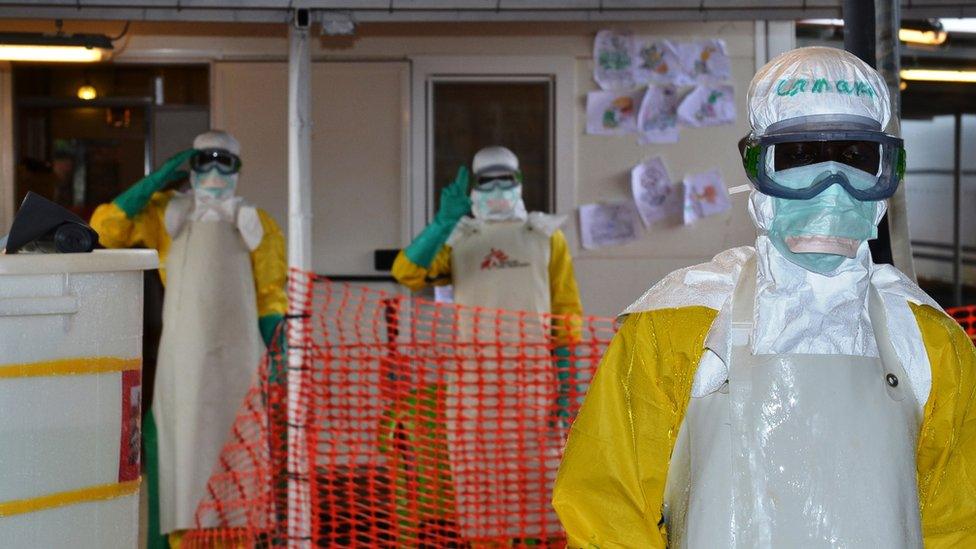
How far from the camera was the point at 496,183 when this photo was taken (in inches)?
225

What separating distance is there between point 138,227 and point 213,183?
1.16 ft

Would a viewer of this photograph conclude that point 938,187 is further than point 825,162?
Yes

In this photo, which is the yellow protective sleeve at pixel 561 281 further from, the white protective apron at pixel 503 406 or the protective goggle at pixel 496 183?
the protective goggle at pixel 496 183

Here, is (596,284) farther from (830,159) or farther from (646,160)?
(830,159)

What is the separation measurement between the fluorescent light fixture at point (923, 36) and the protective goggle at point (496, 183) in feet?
7.03

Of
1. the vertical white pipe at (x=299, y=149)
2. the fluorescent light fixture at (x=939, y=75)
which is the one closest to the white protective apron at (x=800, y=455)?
the vertical white pipe at (x=299, y=149)

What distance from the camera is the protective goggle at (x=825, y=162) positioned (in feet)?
7.22

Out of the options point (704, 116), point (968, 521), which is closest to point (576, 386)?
point (704, 116)

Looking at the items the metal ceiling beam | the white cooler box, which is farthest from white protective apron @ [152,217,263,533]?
the white cooler box

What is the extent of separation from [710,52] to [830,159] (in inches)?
175

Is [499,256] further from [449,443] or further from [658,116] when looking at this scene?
[658,116]

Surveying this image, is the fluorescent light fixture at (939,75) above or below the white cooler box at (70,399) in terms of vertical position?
above

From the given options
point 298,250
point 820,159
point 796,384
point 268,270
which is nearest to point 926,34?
point 268,270

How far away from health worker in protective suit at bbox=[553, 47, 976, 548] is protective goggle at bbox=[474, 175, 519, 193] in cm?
345
